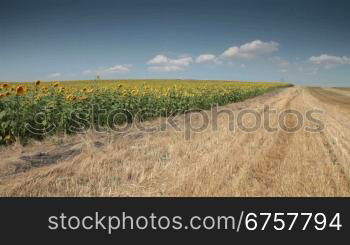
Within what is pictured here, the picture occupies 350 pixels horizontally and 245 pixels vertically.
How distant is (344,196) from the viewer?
14.4 feet

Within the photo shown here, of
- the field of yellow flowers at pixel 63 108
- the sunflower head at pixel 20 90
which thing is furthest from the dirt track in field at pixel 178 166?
the sunflower head at pixel 20 90

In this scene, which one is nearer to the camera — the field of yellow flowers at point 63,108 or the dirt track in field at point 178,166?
the dirt track in field at point 178,166

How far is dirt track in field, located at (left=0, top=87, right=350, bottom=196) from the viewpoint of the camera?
4520 millimetres

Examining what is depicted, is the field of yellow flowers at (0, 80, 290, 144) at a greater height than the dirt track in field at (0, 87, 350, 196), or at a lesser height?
greater

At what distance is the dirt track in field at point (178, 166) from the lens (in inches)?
178

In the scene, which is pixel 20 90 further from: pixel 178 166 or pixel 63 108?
pixel 178 166

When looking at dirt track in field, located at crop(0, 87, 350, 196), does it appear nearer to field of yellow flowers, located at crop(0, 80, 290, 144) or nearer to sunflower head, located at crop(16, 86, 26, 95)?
field of yellow flowers, located at crop(0, 80, 290, 144)

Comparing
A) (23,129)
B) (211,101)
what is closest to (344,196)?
(23,129)

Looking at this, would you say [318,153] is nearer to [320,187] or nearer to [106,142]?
[320,187]

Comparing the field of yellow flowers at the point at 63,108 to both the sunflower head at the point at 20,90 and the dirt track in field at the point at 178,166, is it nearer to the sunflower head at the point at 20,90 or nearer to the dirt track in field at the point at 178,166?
the sunflower head at the point at 20,90

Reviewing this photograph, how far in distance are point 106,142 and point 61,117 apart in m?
1.25

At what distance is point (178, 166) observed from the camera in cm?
557

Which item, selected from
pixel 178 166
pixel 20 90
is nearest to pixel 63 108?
pixel 20 90

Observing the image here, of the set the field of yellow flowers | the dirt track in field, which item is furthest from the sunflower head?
the dirt track in field
